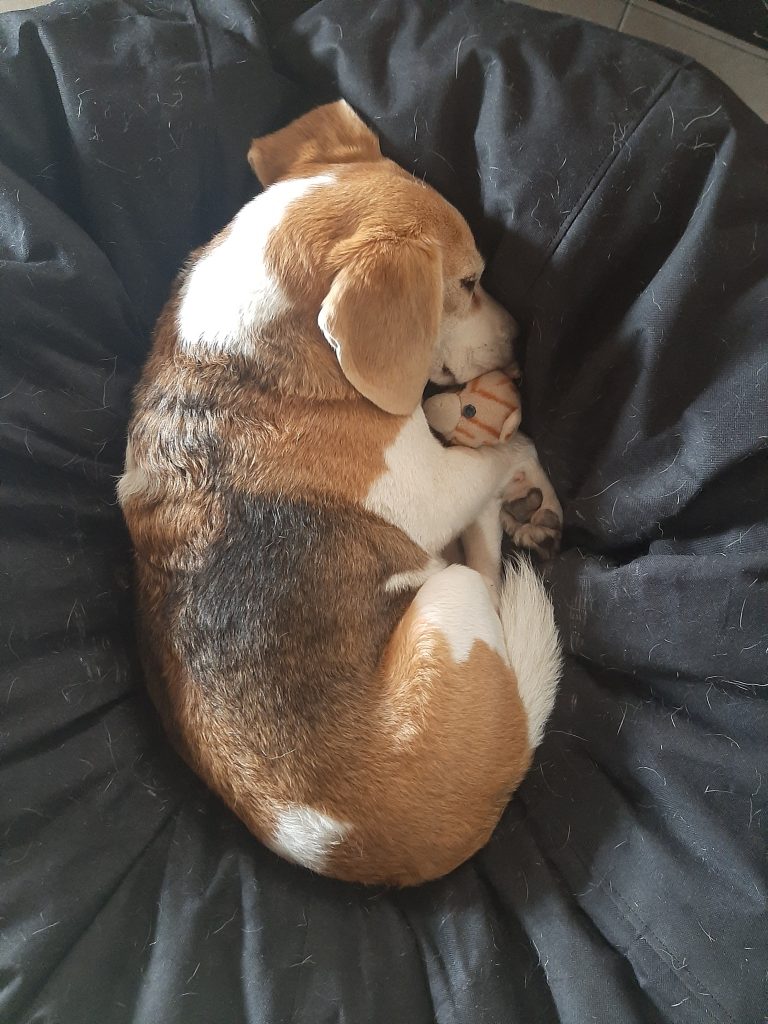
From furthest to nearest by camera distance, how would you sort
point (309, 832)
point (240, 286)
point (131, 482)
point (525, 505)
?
point (525, 505)
point (131, 482)
point (240, 286)
point (309, 832)

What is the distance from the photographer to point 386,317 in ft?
4.56

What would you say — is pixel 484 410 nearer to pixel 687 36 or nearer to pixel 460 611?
Answer: pixel 460 611

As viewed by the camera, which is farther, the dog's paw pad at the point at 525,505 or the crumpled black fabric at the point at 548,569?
the dog's paw pad at the point at 525,505

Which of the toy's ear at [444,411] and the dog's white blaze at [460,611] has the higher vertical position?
the toy's ear at [444,411]

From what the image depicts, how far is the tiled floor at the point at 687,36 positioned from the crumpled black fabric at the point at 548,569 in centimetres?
61

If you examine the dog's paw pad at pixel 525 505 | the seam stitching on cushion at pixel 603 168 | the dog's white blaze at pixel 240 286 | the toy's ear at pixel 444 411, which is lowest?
the dog's paw pad at pixel 525 505

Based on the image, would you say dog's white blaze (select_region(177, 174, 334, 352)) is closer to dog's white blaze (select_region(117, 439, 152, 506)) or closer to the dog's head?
the dog's head

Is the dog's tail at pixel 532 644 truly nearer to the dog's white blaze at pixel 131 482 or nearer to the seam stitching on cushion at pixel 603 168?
the seam stitching on cushion at pixel 603 168

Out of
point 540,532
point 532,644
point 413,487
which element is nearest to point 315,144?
point 413,487

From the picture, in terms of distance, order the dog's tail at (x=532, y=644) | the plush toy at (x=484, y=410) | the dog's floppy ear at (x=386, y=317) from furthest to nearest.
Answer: the plush toy at (x=484, y=410), the dog's tail at (x=532, y=644), the dog's floppy ear at (x=386, y=317)

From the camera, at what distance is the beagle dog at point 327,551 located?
136cm

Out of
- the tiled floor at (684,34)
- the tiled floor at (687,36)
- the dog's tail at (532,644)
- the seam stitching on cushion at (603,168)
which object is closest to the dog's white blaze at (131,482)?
the dog's tail at (532,644)

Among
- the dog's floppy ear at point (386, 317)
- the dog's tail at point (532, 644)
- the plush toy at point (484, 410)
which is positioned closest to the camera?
the dog's floppy ear at point (386, 317)

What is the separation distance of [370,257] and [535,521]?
2.49 ft
